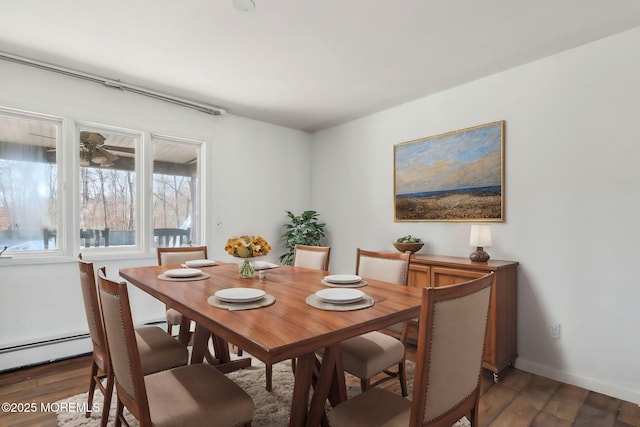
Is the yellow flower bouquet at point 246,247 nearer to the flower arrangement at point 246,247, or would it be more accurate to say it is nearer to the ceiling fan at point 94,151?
the flower arrangement at point 246,247

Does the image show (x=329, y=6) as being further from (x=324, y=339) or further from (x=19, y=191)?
(x=19, y=191)

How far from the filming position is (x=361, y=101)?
3617mm

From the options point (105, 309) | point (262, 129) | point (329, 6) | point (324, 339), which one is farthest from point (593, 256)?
point (262, 129)

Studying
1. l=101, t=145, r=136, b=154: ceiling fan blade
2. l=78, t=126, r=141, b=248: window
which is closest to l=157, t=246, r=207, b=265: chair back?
l=78, t=126, r=141, b=248: window

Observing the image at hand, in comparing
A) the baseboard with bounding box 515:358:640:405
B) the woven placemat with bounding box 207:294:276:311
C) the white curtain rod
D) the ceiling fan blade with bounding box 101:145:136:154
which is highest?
the white curtain rod

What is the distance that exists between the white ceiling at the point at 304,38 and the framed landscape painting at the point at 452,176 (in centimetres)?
55

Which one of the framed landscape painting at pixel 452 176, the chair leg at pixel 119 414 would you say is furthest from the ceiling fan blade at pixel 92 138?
the framed landscape painting at pixel 452 176

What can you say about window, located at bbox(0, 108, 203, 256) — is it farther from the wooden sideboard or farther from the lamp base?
the lamp base

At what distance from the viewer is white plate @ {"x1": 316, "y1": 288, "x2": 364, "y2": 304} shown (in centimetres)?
145

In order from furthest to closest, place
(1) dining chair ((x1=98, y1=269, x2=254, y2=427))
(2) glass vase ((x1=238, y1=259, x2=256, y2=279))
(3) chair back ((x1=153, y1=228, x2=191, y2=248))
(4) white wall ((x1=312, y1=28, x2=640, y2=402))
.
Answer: (3) chair back ((x1=153, y1=228, x2=191, y2=248))
(4) white wall ((x1=312, y1=28, x2=640, y2=402))
(2) glass vase ((x1=238, y1=259, x2=256, y2=279))
(1) dining chair ((x1=98, y1=269, x2=254, y2=427))

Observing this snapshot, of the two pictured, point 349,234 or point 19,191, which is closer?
point 19,191

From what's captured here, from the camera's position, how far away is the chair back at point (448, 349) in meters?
1.04

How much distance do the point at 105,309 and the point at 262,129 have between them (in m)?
3.40

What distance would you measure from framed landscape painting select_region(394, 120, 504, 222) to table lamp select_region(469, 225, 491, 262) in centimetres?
23
